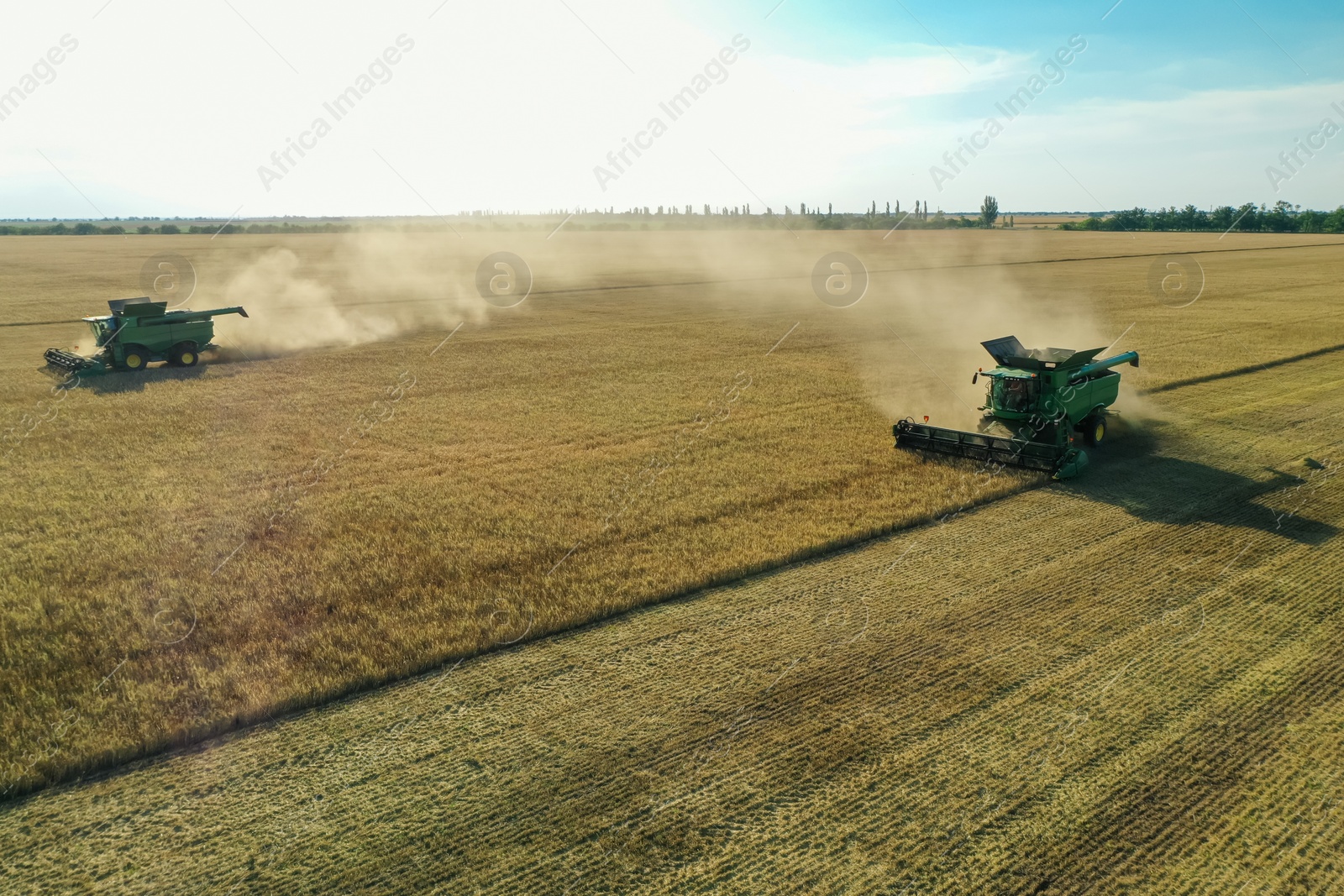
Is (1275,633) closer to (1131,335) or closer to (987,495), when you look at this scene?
(987,495)

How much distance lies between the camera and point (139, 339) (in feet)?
81.8

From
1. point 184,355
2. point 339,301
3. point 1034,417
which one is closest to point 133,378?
point 184,355

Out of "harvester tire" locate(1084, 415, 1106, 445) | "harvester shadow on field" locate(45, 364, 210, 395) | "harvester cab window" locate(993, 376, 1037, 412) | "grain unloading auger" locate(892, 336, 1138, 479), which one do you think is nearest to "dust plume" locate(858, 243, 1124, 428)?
"grain unloading auger" locate(892, 336, 1138, 479)

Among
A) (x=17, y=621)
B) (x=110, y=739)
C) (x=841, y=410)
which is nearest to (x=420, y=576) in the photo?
(x=110, y=739)

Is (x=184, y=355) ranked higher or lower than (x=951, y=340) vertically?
higher

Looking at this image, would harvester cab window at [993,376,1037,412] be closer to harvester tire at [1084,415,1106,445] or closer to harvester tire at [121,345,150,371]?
harvester tire at [1084,415,1106,445]

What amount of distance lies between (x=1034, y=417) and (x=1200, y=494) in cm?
289

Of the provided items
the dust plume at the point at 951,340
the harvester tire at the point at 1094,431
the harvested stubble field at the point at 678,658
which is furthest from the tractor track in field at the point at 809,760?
the dust plume at the point at 951,340

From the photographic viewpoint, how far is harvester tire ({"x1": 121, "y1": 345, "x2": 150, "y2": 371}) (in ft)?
81.7

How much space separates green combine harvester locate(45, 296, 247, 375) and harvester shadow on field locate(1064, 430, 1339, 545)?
26.1 m

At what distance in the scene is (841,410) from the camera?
1930cm

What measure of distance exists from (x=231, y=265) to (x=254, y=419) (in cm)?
4900

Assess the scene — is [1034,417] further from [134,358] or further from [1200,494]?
[134,358]

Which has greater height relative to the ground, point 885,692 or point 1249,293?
point 1249,293
